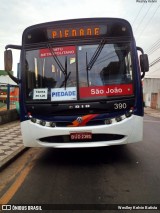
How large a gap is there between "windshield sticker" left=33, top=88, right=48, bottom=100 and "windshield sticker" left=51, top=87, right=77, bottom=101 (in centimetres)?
16

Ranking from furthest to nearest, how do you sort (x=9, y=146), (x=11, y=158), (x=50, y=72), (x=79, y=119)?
(x=9, y=146) → (x=11, y=158) → (x=50, y=72) → (x=79, y=119)

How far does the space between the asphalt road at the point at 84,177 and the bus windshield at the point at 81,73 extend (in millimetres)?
1500

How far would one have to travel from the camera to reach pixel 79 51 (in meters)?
6.70

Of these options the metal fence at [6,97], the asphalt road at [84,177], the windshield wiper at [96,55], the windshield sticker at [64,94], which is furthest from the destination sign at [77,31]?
the metal fence at [6,97]

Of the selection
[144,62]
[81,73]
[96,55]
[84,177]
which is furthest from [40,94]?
[144,62]

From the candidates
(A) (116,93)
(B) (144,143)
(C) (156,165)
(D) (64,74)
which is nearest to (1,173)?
(D) (64,74)

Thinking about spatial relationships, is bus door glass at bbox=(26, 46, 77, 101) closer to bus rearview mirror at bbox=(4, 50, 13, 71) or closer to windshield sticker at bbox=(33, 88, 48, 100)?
windshield sticker at bbox=(33, 88, 48, 100)

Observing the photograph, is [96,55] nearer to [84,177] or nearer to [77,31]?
[77,31]

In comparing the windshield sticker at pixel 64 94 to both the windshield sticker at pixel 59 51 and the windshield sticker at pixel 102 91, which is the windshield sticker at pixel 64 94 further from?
the windshield sticker at pixel 59 51

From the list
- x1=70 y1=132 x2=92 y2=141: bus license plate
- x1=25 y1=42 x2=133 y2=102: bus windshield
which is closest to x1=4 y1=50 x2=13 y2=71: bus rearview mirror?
x1=25 y1=42 x2=133 y2=102: bus windshield

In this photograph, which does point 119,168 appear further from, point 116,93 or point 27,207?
point 27,207

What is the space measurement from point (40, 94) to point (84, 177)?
1.98m

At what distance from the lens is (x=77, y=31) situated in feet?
22.5

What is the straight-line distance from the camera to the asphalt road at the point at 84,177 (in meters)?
4.81
